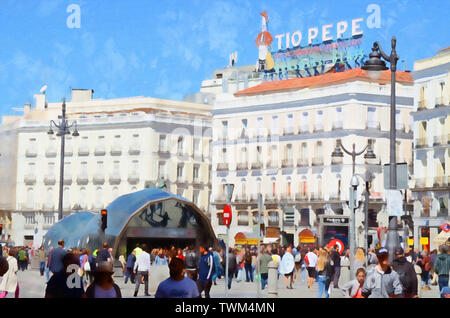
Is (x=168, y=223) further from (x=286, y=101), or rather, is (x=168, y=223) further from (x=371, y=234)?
(x=286, y=101)

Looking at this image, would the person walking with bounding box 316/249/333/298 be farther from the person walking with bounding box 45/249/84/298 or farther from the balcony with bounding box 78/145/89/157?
the balcony with bounding box 78/145/89/157

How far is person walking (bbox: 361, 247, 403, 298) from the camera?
15570 mm

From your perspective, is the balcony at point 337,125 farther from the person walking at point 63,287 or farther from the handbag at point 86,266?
the person walking at point 63,287

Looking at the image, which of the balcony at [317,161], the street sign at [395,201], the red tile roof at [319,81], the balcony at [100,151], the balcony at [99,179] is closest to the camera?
the street sign at [395,201]

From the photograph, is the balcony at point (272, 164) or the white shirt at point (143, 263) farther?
the balcony at point (272, 164)

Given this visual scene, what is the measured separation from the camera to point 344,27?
8581 cm

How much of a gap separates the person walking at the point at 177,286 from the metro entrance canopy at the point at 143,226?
3459cm

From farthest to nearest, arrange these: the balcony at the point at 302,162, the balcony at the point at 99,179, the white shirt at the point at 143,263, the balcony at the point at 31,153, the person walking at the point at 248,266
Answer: the balcony at the point at 31,153
the balcony at the point at 99,179
the balcony at the point at 302,162
the person walking at the point at 248,266
the white shirt at the point at 143,263

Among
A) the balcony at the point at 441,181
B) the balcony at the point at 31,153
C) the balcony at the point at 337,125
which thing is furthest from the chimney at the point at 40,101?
the balcony at the point at 441,181

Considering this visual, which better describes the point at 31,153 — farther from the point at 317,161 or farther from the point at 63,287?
the point at 63,287

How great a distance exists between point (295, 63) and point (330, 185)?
14512 millimetres

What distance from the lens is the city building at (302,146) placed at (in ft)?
255
